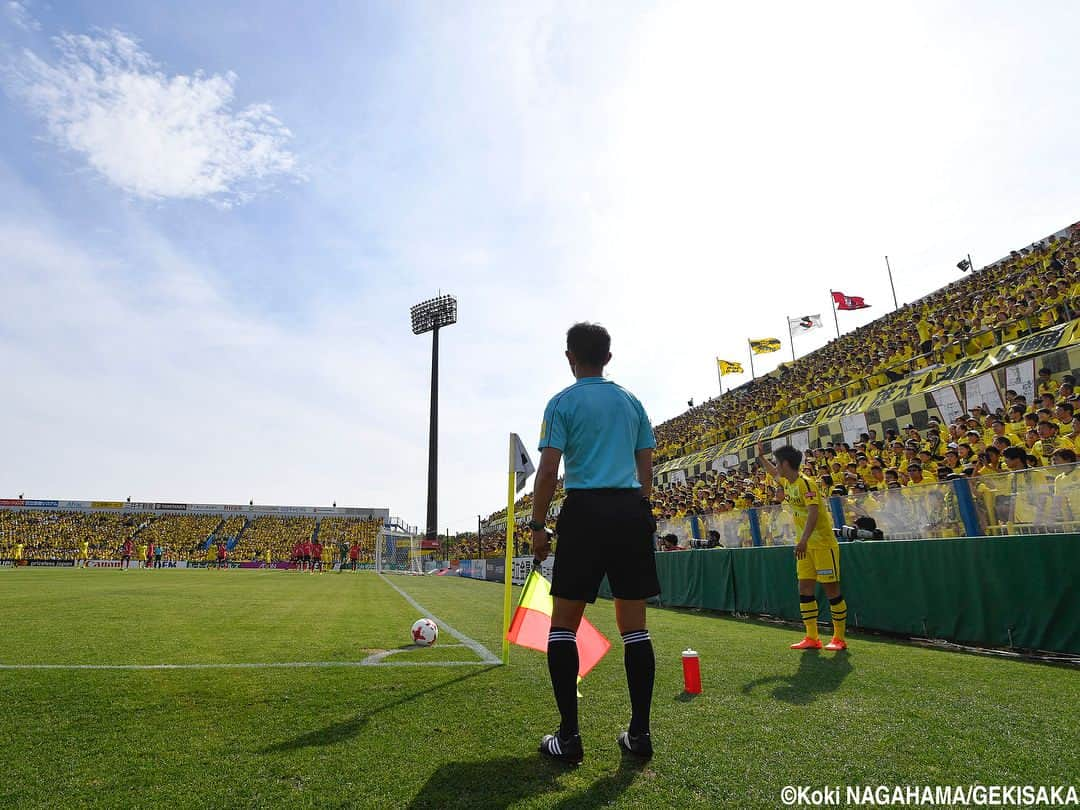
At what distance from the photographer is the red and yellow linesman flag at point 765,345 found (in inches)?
1603

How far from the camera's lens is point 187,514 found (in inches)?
2427

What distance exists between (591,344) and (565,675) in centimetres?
170

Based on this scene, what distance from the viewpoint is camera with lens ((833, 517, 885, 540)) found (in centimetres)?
858

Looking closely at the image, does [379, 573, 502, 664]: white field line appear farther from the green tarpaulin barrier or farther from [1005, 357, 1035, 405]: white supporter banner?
[1005, 357, 1035, 405]: white supporter banner

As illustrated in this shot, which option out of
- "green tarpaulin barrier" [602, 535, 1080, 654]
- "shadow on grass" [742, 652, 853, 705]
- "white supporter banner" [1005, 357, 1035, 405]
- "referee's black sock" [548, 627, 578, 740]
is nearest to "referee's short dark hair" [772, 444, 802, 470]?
"shadow on grass" [742, 652, 853, 705]

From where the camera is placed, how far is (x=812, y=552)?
21.1 feet

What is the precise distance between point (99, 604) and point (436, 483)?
5275cm

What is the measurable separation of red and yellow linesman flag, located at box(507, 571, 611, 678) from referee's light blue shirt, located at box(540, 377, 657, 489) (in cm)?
136

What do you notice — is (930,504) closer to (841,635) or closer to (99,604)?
(841,635)

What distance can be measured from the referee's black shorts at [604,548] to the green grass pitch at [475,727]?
29.4 inches

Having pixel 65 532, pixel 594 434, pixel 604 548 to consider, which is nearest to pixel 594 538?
pixel 604 548

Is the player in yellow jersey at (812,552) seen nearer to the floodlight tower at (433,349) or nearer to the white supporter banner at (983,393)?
the white supporter banner at (983,393)

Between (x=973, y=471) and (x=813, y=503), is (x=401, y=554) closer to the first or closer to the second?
(x=973, y=471)

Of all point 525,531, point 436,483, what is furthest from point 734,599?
point 436,483
